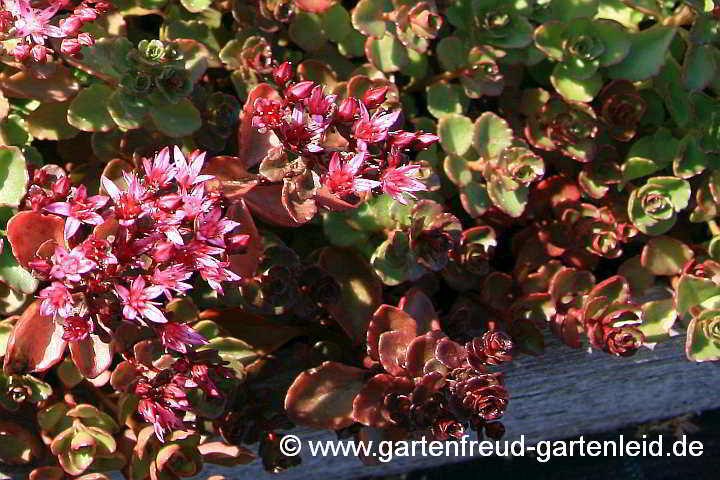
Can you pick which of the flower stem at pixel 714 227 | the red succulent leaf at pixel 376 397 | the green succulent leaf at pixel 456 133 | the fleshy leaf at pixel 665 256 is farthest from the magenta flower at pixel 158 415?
the flower stem at pixel 714 227

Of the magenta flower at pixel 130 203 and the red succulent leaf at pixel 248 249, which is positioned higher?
the magenta flower at pixel 130 203

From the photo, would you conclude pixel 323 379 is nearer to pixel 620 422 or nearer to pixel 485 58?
pixel 485 58

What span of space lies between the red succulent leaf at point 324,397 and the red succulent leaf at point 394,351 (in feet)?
0.33

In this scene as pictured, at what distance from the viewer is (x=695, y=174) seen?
1.80 metres

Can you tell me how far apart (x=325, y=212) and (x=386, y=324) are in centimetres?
26

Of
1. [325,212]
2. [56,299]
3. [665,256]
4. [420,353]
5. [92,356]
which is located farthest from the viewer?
[665,256]

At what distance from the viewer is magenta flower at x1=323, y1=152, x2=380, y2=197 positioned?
3.85ft

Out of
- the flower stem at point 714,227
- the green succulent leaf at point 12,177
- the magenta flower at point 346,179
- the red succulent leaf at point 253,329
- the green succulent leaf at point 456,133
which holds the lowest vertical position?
the red succulent leaf at point 253,329

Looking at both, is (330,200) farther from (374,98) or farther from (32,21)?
(32,21)

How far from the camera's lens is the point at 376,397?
1.49m

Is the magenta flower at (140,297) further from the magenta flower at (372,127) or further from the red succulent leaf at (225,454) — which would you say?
the red succulent leaf at (225,454)

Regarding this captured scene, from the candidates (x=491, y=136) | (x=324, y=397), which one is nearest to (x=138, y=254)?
(x=324, y=397)

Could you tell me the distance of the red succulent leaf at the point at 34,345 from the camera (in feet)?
4.39

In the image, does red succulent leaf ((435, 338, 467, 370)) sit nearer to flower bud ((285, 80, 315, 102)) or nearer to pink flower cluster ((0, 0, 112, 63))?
flower bud ((285, 80, 315, 102))
